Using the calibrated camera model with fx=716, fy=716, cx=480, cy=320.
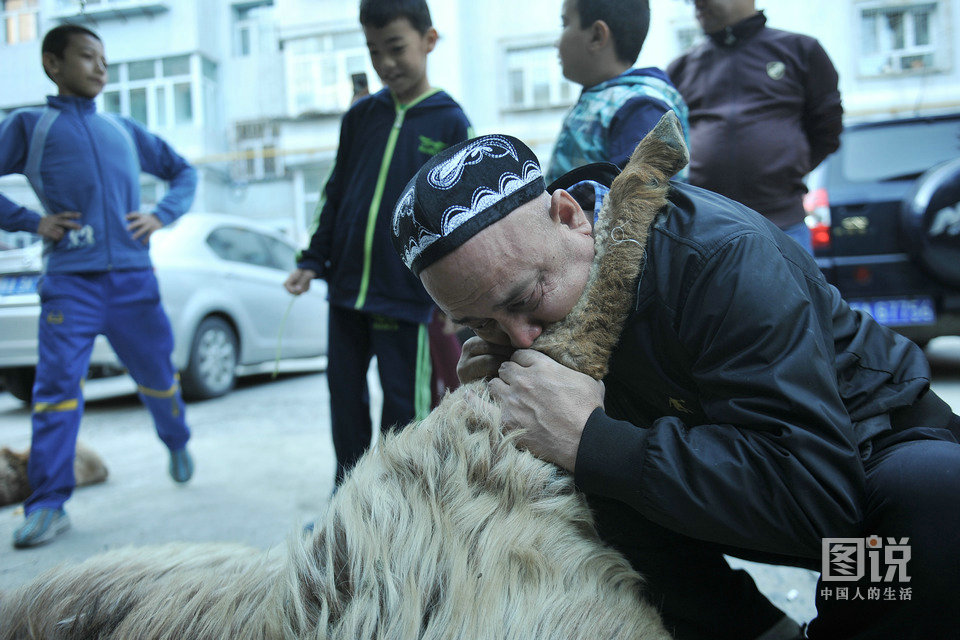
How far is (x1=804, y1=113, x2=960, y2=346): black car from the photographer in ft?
13.2

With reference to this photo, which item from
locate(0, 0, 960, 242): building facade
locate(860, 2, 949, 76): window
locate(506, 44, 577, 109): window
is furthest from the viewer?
locate(506, 44, 577, 109): window

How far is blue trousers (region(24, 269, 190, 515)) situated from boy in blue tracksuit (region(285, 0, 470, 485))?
0.91 meters

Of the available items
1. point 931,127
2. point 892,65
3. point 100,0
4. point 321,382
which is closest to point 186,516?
point 100,0

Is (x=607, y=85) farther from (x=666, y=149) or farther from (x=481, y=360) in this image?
(x=481, y=360)

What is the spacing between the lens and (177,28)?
320cm

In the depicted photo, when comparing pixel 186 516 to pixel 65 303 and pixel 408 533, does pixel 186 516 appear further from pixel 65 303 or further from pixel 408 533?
pixel 408 533

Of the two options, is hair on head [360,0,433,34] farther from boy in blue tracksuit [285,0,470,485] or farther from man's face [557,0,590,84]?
man's face [557,0,590,84]

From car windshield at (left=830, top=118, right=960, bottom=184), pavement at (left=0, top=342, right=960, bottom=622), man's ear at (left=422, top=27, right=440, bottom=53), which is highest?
man's ear at (left=422, top=27, right=440, bottom=53)

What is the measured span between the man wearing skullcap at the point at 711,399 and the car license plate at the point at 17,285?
476cm

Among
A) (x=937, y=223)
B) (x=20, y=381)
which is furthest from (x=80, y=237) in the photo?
(x=937, y=223)

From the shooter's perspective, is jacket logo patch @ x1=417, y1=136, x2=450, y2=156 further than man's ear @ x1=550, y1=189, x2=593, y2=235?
Yes

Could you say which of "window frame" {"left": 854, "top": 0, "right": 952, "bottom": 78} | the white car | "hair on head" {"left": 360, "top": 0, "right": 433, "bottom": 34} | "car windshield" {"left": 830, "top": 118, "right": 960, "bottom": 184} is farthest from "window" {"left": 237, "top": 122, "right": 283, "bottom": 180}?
"hair on head" {"left": 360, "top": 0, "right": 433, "bottom": 34}

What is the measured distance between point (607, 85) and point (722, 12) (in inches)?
31.1

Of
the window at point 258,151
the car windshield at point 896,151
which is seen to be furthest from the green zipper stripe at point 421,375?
the window at point 258,151
